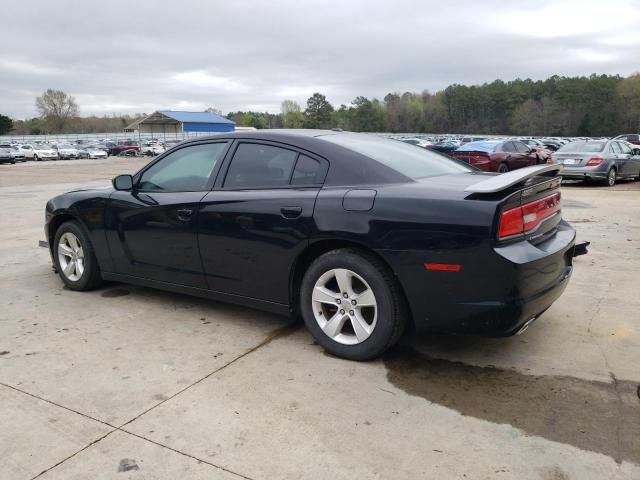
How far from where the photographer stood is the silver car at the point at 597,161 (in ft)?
51.8

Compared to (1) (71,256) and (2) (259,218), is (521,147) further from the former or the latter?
(2) (259,218)

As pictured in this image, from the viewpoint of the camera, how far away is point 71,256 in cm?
526

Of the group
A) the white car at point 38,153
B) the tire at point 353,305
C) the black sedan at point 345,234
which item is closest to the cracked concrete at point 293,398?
the tire at point 353,305

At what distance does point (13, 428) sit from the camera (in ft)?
9.25

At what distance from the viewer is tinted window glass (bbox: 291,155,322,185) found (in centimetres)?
375

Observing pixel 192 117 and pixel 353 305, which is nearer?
pixel 353 305

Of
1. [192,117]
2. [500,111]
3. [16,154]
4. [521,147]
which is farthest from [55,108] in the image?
[521,147]

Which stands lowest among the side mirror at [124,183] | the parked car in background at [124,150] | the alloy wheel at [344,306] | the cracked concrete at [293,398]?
the cracked concrete at [293,398]

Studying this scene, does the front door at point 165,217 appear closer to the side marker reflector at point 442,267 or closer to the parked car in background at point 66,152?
the side marker reflector at point 442,267

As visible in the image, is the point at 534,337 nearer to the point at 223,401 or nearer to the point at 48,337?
the point at 223,401

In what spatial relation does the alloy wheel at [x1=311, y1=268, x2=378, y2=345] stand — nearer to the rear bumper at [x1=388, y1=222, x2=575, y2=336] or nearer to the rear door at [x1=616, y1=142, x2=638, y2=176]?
the rear bumper at [x1=388, y1=222, x2=575, y2=336]

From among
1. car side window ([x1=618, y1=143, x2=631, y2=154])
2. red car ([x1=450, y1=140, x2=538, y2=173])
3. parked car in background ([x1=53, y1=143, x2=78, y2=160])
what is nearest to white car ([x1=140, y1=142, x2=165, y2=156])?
parked car in background ([x1=53, y1=143, x2=78, y2=160])

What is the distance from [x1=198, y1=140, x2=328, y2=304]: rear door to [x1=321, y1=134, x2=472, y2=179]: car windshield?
36 cm

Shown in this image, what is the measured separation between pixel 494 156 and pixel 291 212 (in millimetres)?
15979
